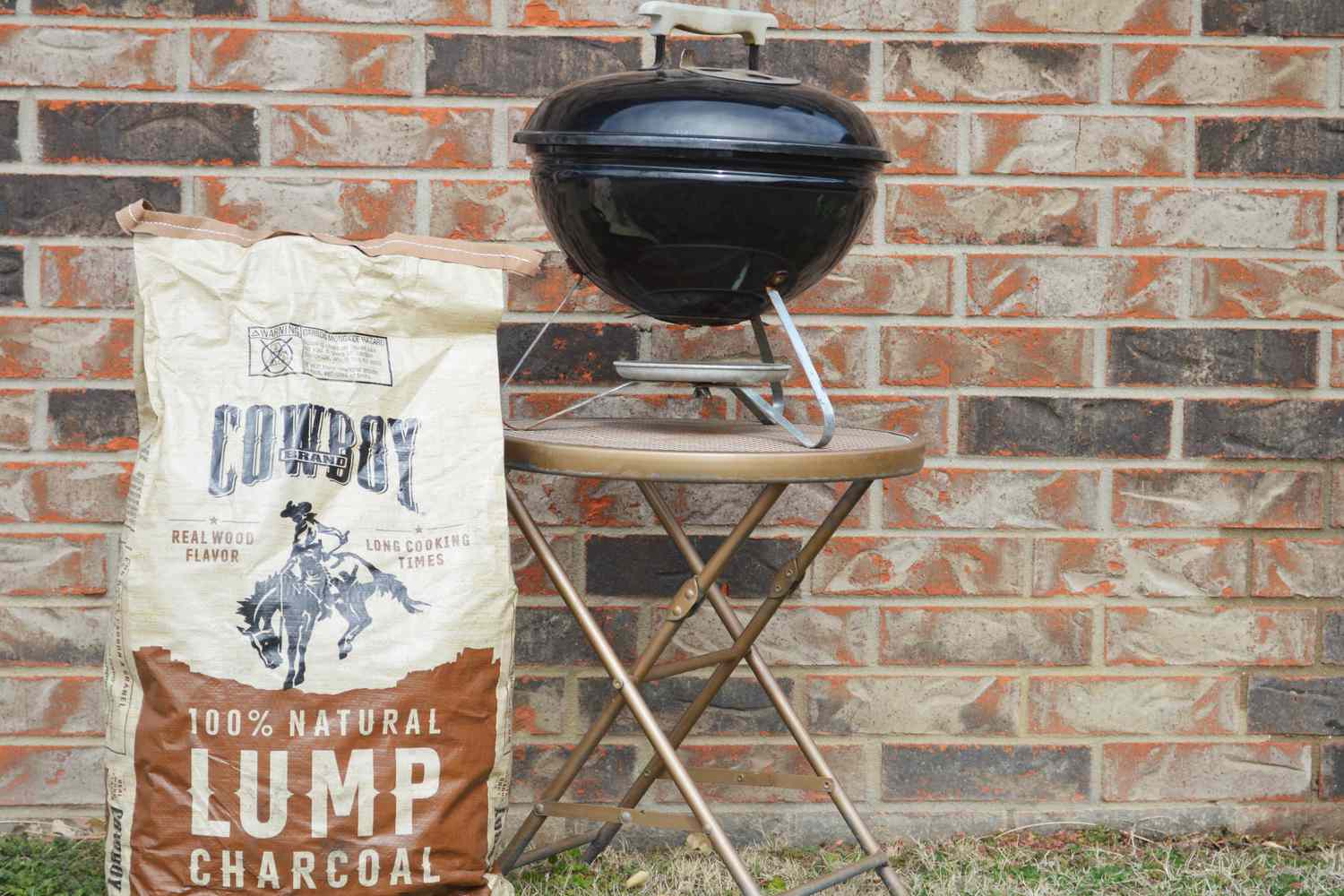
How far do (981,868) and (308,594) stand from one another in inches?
47.2

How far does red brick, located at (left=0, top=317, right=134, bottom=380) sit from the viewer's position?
6.96ft

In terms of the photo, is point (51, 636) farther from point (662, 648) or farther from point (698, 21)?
point (698, 21)

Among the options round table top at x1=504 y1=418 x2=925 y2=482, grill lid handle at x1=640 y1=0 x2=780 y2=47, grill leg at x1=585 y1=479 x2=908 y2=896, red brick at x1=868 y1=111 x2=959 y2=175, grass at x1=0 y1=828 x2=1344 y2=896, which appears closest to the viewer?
round table top at x1=504 y1=418 x2=925 y2=482

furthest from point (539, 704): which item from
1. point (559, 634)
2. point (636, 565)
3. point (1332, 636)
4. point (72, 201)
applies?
point (1332, 636)

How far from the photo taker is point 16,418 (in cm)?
213

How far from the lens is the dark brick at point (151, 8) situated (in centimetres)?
208

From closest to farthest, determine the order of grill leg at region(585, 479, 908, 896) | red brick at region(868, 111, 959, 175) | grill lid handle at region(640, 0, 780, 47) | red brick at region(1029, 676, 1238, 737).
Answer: grill lid handle at region(640, 0, 780, 47), grill leg at region(585, 479, 908, 896), red brick at region(868, 111, 959, 175), red brick at region(1029, 676, 1238, 737)

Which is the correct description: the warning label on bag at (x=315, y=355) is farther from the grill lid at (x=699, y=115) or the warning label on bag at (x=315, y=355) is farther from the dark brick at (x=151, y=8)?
the dark brick at (x=151, y=8)

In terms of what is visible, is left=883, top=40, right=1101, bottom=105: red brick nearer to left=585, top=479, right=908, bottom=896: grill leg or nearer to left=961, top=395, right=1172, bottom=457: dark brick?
left=961, top=395, right=1172, bottom=457: dark brick

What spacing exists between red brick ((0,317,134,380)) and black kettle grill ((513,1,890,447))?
80cm

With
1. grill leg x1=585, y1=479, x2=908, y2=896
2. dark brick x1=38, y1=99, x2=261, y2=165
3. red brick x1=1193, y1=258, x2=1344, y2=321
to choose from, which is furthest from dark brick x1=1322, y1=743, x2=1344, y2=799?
dark brick x1=38, y1=99, x2=261, y2=165

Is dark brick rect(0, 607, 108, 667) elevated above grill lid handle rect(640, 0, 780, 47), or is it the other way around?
grill lid handle rect(640, 0, 780, 47)

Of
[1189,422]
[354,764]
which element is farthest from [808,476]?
[1189,422]

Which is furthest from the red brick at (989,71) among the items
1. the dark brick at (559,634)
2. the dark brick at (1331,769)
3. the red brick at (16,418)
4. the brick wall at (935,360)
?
the red brick at (16,418)
